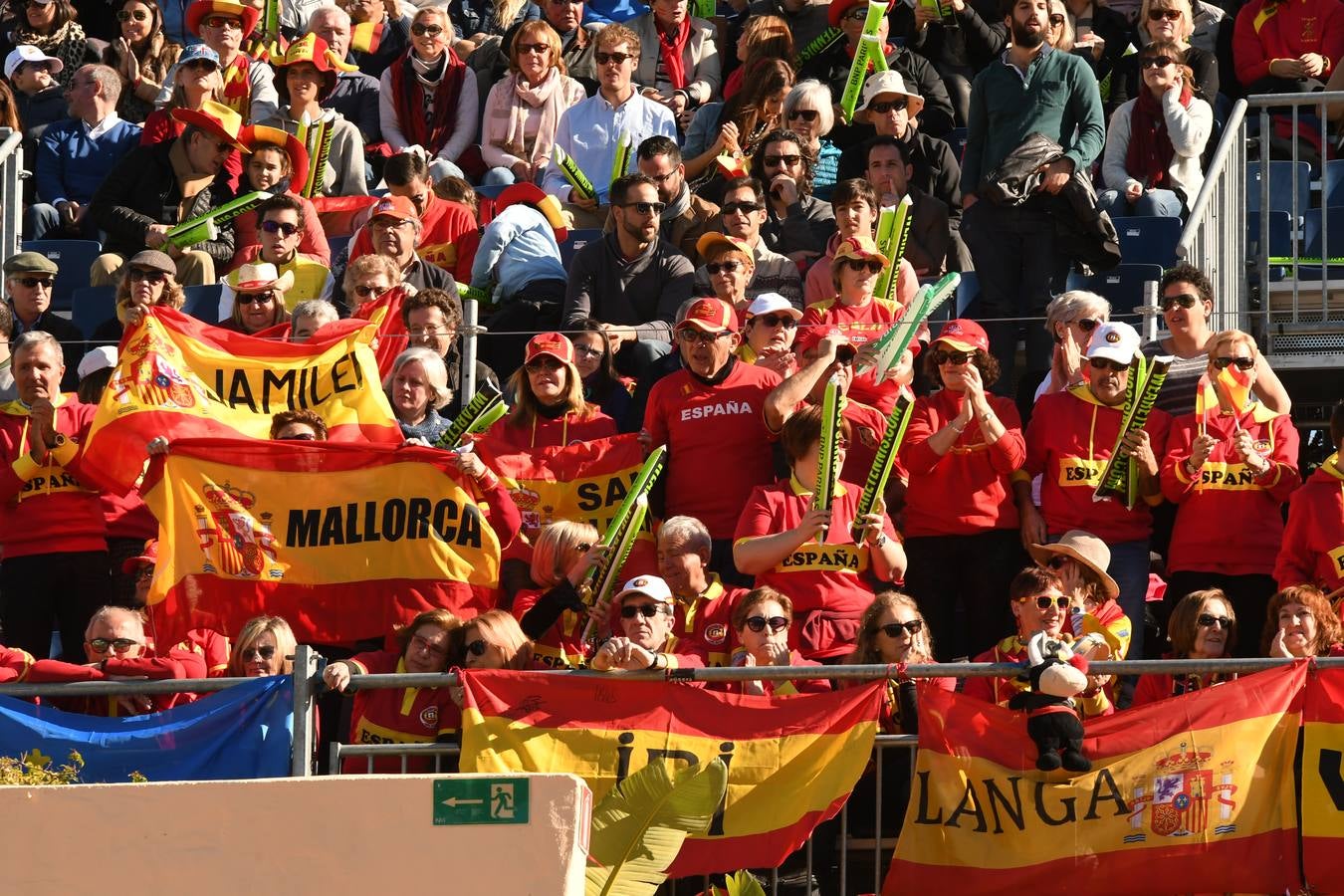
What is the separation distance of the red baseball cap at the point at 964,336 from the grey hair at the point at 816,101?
10.7 feet

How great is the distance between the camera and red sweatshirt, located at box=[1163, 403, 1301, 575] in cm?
1245

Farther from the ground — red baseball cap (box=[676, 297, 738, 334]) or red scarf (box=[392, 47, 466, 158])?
red scarf (box=[392, 47, 466, 158])

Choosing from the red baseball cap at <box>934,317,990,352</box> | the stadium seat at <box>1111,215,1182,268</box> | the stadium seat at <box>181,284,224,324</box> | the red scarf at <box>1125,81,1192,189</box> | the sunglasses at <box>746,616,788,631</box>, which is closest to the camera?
the sunglasses at <box>746,616,788,631</box>

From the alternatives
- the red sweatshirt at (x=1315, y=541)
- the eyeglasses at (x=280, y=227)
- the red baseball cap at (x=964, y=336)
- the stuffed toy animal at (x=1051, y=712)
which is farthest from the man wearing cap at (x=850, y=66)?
the stuffed toy animal at (x=1051, y=712)

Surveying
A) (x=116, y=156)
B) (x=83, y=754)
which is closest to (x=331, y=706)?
(x=83, y=754)

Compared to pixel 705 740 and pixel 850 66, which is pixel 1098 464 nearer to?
pixel 705 740

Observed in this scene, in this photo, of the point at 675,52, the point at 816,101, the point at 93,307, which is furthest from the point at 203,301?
the point at 675,52

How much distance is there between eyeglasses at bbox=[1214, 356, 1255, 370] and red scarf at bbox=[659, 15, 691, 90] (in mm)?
6424

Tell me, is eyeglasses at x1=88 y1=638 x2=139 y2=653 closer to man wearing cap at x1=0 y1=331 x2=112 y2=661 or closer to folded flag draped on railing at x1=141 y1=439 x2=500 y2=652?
folded flag draped on railing at x1=141 y1=439 x2=500 y2=652

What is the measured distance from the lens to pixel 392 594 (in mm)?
12672

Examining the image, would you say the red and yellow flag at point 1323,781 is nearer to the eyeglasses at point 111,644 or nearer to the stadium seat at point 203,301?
the eyeglasses at point 111,644

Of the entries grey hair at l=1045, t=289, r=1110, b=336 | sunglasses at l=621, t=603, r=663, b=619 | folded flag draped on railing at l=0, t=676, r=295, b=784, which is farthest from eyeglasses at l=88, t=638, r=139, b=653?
grey hair at l=1045, t=289, r=1110, b=336

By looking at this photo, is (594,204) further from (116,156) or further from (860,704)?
(860,704)

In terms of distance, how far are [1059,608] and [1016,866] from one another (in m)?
1.26
